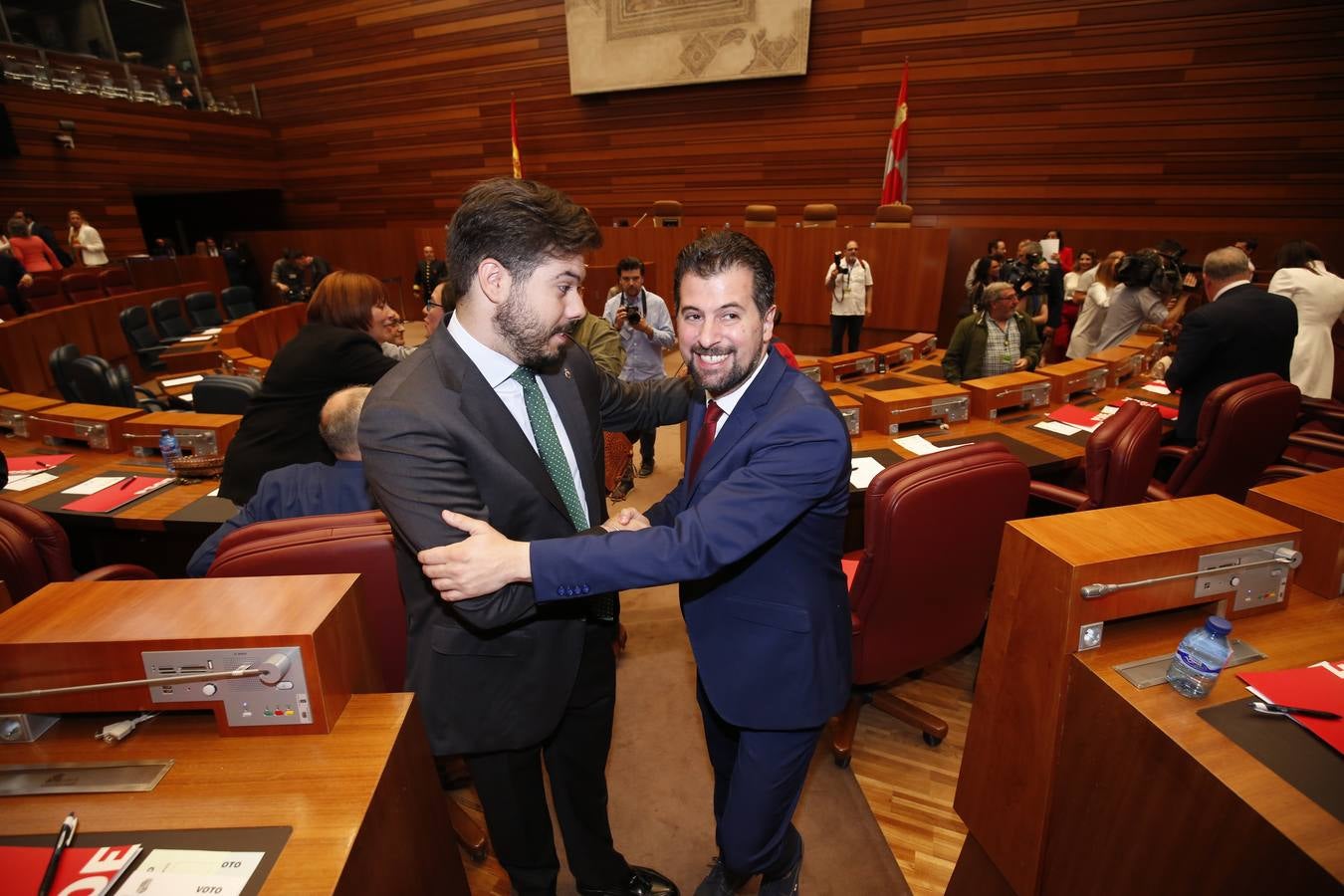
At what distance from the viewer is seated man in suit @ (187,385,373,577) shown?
6.54 feet

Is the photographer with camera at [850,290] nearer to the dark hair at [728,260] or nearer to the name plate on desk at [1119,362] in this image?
the name plate on desk at [1119,362]

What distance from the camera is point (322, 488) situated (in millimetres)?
1999

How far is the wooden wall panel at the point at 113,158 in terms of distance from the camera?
9.40 meters

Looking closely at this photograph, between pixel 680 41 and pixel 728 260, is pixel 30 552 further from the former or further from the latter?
pixel 680 41

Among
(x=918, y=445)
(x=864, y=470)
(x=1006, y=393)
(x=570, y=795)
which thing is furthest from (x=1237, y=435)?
(x=570, y=795)

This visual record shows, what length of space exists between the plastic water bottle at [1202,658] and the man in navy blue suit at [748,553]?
0.60 m

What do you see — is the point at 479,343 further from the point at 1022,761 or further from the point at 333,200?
the point at 333,200

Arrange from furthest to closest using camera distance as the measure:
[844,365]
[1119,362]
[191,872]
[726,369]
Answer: [844,365]
[1119,362]
[726,369]
[191,872]

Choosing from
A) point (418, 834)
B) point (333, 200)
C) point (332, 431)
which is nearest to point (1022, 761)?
point (418, 834)

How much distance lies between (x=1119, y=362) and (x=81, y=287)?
10831mm

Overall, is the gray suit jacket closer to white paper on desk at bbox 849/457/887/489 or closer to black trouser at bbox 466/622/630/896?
black trouser at bbox 466/622/630/896

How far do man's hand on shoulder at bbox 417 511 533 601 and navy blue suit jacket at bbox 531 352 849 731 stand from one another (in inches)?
1.4

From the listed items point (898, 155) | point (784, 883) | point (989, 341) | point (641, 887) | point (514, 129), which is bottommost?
point (641, 887)

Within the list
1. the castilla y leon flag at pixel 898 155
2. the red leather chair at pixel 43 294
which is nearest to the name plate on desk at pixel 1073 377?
the castilla y leon flag at pixel 898 155
